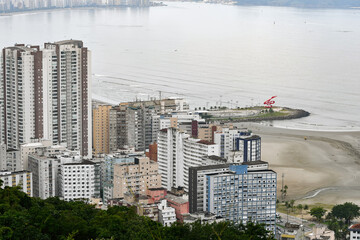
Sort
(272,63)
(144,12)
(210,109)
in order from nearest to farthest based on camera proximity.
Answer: (210,109) → (272,63) → (144,12)

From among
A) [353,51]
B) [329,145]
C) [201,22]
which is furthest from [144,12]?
[329,145]

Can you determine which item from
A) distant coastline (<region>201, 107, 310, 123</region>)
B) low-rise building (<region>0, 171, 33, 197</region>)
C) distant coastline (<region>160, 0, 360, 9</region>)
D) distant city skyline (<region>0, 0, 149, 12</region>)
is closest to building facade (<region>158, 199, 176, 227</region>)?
low-rise building (<region>0, 171, 33, 197</region>)

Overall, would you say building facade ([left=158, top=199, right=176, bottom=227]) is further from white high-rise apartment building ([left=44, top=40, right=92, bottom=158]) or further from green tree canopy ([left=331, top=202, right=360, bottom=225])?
white high-rise apartment building ([left=44, top=40, right=92, bottom=158])

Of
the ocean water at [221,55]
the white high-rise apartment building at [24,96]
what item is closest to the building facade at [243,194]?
the white high-rise apartment building at [24,96]

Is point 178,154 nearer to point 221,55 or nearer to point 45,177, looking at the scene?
point 45,177

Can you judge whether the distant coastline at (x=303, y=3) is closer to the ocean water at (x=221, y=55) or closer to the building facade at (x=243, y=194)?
the ocean water at (x=221, y=55)

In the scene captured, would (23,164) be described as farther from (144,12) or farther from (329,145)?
(144,12)

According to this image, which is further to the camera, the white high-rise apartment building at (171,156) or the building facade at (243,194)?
the white high-rise apartment building at (171,156)
